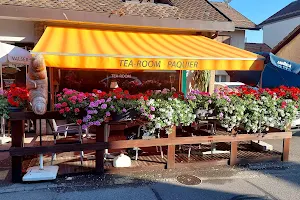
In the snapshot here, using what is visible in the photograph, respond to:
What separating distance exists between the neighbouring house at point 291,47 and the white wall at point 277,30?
6.10m

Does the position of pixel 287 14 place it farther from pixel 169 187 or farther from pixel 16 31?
pixel 169 187

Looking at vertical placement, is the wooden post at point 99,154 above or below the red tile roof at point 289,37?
below

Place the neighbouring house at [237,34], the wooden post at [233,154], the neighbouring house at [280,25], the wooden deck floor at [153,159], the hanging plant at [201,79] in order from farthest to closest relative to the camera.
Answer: the neighbouring house at [280,25], the neighbouring house at [237,34], the hanging plant at [201,79], the wooden post at [233,154], the wooden deck floor at [153,159]

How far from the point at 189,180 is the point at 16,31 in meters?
7.32

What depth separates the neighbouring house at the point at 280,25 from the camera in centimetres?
2265

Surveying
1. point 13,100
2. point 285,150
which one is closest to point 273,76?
point 285,150

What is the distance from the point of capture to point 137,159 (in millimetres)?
6715

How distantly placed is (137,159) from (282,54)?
15439mm

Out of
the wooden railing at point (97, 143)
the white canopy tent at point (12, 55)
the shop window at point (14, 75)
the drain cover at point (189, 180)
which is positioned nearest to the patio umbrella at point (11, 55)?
the white canopy tent at point (12, 55)

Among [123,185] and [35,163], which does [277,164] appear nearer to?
[123,185]

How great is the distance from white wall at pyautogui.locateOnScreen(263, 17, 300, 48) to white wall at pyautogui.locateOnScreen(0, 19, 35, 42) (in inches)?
853

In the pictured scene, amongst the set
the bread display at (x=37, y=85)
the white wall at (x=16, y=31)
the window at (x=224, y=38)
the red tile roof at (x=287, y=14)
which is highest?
the red tile roof at (x=287, y=14)

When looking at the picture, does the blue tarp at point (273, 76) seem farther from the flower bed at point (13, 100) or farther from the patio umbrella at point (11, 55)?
the patio umbrella at point (11, 55)

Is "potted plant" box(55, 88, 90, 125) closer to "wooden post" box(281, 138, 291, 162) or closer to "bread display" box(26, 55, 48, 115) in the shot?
"bread display" box(26, 55, 48, 115)
